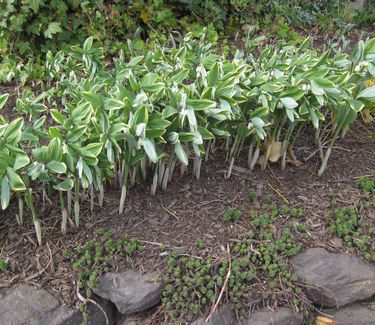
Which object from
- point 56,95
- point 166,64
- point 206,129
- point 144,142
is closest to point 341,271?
point 206,129

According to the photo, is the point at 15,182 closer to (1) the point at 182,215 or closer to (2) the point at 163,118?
(2) the point at 163,118

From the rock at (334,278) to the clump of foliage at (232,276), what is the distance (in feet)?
0.28

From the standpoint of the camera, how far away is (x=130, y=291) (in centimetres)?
248

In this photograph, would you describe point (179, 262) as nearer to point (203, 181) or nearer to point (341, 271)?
point (203, 181)

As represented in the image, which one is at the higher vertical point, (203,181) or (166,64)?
(166,64)

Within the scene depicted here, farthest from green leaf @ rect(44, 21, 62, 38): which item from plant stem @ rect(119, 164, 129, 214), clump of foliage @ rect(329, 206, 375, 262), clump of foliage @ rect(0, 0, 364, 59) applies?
clump of foliage @ rect(329, 206, 375, 262)

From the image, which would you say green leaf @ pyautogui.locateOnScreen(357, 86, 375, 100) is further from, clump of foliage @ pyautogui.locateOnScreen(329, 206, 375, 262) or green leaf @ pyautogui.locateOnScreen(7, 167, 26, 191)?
green leaf @ pyautogui.locateOnScreen(7, 167, 26, 191)

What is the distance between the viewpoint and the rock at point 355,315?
2654 millimetres

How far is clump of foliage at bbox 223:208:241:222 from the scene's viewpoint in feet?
9.12

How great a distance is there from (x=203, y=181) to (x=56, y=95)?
1.51 metres

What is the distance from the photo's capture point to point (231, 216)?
111 inches

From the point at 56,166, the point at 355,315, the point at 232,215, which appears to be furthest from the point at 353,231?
the point at 56,166

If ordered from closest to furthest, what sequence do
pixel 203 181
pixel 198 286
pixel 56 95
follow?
pixel 198 286
pixel 203 181
pixel 56 95

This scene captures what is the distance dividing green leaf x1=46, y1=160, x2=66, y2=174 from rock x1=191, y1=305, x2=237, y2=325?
1.02m
